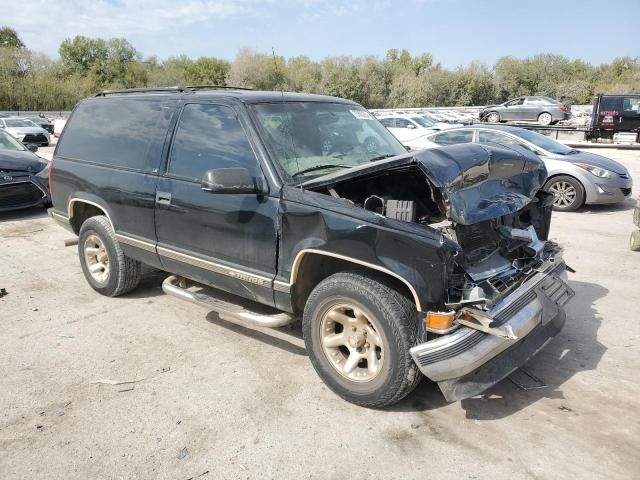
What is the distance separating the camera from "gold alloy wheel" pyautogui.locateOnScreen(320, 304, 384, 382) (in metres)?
3.27

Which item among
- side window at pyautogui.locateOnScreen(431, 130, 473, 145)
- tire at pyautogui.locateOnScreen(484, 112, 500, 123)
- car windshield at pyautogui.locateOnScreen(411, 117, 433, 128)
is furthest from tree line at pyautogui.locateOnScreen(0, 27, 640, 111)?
side window at pyautogui.locateOnScreen(431, 130, 473, 145)

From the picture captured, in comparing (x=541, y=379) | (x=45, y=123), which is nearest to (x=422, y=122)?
(x=541, y=379)

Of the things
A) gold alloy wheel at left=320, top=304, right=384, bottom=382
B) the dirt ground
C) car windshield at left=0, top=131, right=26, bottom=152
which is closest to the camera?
the dirt ground

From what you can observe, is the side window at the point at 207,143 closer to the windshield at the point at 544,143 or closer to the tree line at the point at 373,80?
the windshield at the point at 544,143

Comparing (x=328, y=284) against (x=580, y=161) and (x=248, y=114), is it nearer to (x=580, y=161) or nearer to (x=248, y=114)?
(x=248, y=114)

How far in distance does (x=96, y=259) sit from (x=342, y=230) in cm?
347

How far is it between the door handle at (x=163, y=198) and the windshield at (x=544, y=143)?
8.24m

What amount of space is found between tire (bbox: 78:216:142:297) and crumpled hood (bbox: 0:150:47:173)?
4.90 m

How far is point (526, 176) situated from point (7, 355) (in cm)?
448

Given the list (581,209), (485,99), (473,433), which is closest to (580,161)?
(581,209)

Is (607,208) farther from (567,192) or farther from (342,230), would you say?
(342,230)

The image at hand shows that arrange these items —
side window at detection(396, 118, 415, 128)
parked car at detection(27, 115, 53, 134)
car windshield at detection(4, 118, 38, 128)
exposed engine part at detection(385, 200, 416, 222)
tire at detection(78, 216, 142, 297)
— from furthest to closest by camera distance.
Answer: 1. parked car at detection(27, 115, 53, 134)
2. car windshield at detection(4, 118, 38, 128)
3. side window at detection(396, 118, 415, 128)
4. tire at detection(78, 216, 142, 297)
5. exposed engine part at detection(385, 200, 416, 222)

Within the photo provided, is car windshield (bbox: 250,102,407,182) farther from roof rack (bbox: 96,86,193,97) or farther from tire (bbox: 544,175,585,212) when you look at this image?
tire (bbox: 544,175,585,212)

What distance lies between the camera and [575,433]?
3.06 meters
